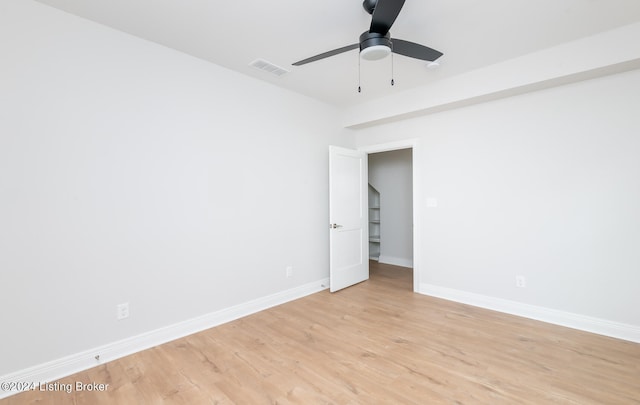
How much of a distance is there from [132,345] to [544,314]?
4061mm

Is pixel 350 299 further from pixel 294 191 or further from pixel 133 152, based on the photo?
pixel 133 152

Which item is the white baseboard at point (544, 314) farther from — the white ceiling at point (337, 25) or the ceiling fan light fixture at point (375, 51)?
the ceiling fan light fixture at point (375, 51)

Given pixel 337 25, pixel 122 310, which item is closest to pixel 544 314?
pixel 337 25

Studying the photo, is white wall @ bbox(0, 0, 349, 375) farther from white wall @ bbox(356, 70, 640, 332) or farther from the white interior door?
white wall @ bbox(356, 70, 640, 332)

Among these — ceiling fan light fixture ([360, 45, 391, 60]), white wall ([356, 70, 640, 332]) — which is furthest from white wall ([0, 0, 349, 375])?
white wall ([356, 70, 640, 332])

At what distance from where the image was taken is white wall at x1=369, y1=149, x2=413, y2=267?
18.7 ft

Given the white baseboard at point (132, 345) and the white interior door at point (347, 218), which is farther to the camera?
the white interior door at point (347, 218)

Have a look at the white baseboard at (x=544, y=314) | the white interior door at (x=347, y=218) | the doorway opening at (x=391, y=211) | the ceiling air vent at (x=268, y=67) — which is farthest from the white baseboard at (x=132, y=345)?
the doorway opening at (x=391, y=211)

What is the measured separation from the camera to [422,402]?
1833mm

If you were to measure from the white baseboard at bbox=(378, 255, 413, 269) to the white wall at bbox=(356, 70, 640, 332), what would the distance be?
1713 mm

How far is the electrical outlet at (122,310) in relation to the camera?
2410mm

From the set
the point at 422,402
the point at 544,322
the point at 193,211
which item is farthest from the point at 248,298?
the point at 544,322

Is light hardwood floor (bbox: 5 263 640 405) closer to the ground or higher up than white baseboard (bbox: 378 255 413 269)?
closer to the ground

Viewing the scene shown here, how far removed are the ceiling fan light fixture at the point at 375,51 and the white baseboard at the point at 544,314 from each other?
3.04 m
